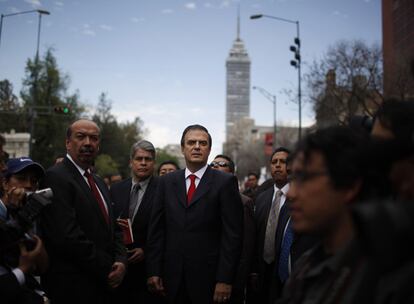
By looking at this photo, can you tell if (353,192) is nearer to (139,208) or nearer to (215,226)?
(215,226)

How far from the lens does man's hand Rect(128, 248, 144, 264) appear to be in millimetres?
4450

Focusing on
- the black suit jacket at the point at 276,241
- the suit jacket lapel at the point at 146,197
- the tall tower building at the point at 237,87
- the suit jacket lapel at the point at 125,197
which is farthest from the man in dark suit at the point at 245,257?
the tall tower building at the point at 237,87

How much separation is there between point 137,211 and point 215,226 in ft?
4.34

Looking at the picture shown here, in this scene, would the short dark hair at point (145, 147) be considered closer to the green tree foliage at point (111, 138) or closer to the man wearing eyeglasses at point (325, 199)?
the man wearing eyeglasses at point (325, 199)

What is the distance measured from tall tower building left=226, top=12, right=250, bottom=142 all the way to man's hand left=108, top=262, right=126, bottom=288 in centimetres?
17280

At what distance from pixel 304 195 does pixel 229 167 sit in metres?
4.78

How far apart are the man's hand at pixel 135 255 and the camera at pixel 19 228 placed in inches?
74.7

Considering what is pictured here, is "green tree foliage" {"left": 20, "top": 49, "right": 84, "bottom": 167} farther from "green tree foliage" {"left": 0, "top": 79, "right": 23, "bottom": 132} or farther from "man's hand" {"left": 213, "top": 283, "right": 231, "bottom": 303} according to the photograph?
"man's hand" {"left": 213, "top": 283, "right": 231, "bottom": 303}

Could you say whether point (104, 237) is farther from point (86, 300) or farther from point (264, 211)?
point (264, 211)

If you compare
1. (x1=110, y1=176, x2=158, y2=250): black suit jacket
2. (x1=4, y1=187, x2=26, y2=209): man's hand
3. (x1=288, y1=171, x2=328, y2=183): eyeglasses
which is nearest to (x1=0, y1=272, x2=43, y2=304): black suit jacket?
(x1=4, y1=187, x2=26, y2=209): man's hand

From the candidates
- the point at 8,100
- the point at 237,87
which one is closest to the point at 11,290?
the point at 8,100

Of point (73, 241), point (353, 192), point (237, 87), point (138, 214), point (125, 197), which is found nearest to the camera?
point (353, 192)

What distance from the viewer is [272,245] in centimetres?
467

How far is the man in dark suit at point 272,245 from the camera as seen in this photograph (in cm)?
427
